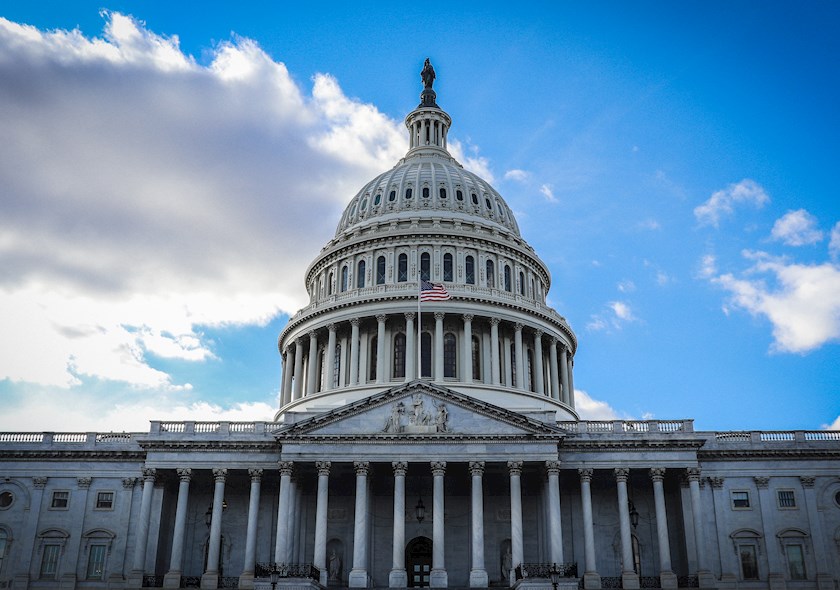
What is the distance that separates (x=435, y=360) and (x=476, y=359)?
413cm

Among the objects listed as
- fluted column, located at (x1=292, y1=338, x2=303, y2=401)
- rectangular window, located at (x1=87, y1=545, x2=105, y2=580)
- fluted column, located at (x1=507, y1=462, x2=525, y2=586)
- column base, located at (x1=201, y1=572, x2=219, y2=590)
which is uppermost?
fluted column, located at (x1=292, y1=338, x2=303, y2=401)

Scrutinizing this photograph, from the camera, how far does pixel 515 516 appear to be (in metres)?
53.1

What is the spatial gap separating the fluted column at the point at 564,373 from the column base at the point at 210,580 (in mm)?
35604

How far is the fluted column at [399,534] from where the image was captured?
51.2m

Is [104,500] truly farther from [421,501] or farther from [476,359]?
[476,359]

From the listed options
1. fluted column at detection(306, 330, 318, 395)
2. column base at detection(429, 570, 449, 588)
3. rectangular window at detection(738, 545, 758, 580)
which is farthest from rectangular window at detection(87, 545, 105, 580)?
rectangular window at detection(738, 545, 758, 580)

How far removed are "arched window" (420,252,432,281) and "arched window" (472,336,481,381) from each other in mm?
7273

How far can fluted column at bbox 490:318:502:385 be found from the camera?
71250mm

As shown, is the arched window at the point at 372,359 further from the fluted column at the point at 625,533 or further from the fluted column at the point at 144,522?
the fluted column at the point at 625,533

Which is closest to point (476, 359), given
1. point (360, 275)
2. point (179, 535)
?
point (360, 275)

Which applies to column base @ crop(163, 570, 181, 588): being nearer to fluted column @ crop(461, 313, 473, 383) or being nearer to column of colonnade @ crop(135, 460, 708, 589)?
column of colonnade @ crop(135, 460, 708, 589)

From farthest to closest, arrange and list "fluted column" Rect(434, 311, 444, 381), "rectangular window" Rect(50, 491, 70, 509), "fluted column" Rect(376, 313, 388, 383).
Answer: "fluted column" Rect(376, 313, 388, 383), "fluted column" Rect(434, 311, 444, 381), "rectangular window" Rect(50, 491, 70, 509)

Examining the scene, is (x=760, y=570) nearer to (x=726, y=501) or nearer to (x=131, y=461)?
(x=726, y=501)

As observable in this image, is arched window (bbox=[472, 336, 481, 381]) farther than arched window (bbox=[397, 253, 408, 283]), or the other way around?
arched window (bbox=[397, 253, 408, 283])
